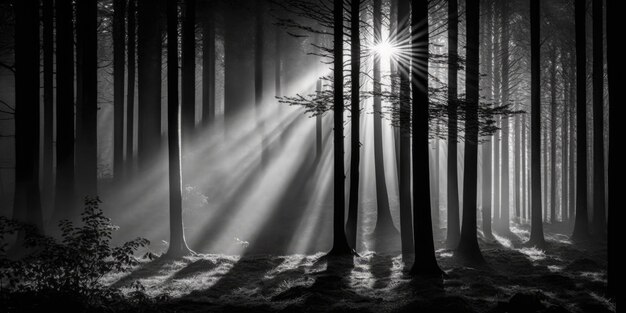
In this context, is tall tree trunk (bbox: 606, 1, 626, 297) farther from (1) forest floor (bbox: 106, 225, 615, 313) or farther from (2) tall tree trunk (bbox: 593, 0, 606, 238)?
(2) tall tree trunk (bbox: 593, 0, 606, 238)

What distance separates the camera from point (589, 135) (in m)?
35.2

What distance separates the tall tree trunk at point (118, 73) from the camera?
78.3 feet

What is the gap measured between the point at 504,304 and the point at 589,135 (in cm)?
3226

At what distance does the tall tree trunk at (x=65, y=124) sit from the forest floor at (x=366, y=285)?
3.61 metres

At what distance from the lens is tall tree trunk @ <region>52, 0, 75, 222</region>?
1479cm

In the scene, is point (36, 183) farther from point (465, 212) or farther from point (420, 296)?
point (465, 212)

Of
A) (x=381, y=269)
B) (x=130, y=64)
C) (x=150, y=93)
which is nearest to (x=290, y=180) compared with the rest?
(x=150, y=93)

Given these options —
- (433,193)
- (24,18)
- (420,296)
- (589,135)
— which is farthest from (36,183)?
(589,135)

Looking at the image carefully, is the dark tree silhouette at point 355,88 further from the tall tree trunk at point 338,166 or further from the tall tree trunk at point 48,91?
the tall tree trunk at point 48,91

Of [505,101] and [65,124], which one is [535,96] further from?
[65,124]

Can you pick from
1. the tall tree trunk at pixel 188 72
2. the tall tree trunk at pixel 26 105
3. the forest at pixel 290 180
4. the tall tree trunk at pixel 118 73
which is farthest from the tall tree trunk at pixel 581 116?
the tall tree trunk at pixel 118 73

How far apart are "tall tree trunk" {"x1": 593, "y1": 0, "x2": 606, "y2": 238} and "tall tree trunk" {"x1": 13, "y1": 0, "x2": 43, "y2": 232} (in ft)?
63.6

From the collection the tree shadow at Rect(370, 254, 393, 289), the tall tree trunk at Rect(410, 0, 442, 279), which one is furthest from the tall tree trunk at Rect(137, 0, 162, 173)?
the tall tree trunk at Rect(410, 0, 442, 279)

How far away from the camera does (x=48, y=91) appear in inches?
844
